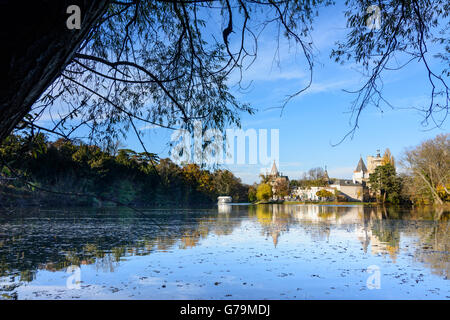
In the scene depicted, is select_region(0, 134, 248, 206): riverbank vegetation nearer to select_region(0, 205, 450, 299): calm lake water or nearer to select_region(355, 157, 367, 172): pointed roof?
select_region(0, 205, 450, 299): calm lake water

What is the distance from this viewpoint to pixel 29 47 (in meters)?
1.25

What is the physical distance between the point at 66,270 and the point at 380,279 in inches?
212

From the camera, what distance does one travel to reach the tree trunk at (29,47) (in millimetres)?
1218

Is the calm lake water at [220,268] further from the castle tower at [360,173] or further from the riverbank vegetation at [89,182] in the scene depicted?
the castle tower at [360,173]

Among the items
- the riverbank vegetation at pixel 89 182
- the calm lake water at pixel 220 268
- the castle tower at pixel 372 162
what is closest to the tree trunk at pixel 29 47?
the calm lake water at pixel 220 268

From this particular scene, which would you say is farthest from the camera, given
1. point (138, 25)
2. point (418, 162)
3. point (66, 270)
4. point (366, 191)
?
point (366, 191)

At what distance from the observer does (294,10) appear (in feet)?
12.9

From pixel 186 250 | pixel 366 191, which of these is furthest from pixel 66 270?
pixel 366 191

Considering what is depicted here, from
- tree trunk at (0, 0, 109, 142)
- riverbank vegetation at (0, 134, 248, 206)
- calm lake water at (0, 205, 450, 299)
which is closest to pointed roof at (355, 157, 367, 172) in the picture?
riverbank vegetation at (0, 134, 248, 206)

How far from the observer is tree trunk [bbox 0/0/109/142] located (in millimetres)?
1218

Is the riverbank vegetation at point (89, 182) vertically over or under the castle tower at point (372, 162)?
under

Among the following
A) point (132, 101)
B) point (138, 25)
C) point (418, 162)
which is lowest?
point (132, 101)
